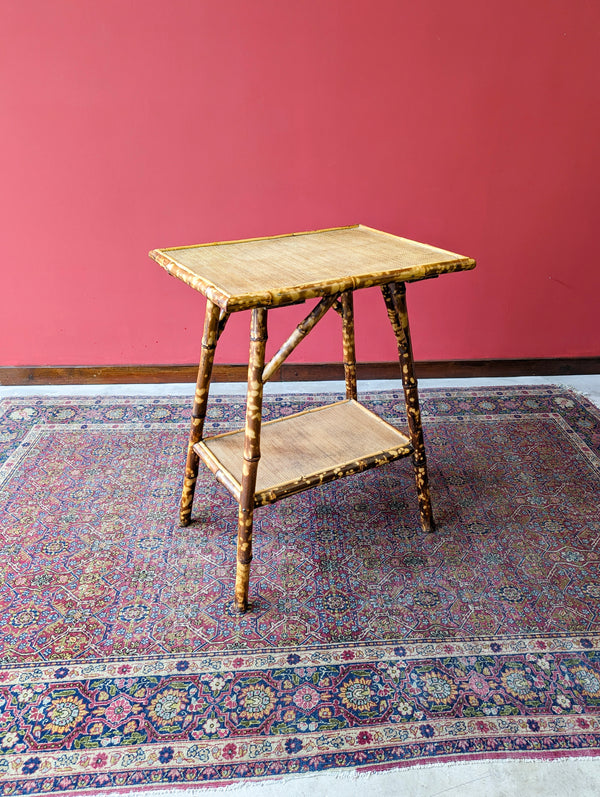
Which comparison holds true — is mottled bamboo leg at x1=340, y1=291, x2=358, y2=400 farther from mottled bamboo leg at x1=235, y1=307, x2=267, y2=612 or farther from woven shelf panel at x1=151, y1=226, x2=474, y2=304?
mottled bamboo leg at x1=235, y1=307, x2=267, y2=612

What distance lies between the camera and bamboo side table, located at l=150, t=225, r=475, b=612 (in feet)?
5.45

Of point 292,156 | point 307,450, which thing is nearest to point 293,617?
point 307,450

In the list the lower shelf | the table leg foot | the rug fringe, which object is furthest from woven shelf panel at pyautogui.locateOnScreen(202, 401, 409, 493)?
the rug fringe

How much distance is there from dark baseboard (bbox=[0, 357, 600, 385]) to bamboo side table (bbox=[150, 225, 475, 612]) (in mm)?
960

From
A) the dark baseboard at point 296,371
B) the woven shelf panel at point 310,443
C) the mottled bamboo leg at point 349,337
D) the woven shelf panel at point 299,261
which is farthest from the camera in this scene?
the dark baseboard at point 296,371

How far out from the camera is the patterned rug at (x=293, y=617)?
5.01 ft

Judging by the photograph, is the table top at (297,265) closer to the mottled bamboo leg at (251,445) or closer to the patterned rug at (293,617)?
the mottled bamboo leg at (251,445)

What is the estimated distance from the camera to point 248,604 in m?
1.92

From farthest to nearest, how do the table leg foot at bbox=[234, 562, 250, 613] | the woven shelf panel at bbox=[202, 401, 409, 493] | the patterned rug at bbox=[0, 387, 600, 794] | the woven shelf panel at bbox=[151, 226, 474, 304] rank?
1. the woven shelf panel at bbox=[202, 401, 409, 493]
2. the table leg foot at bbox=[234, 562, 250, 613]
3. the woven shelf panel at bbox=[151, 226, 474, 304]
4. the patterned rug at bbox=[0, 387, 600, 794]

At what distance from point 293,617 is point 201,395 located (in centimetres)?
72

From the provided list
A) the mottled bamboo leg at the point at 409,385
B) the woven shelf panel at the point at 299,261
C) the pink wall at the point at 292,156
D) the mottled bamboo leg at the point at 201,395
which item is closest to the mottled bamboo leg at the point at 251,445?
the woven shelf panel at the point at 299,261

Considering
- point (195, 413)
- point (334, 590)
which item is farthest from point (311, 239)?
point (334, 590)

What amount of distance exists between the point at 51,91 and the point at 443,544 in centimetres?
248

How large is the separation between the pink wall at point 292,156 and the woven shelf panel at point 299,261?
0.96m
